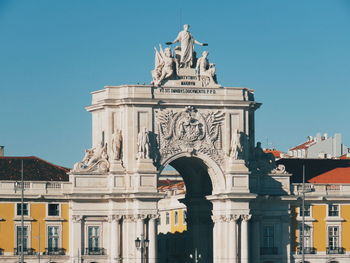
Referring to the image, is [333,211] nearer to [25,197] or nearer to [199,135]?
[199,135]

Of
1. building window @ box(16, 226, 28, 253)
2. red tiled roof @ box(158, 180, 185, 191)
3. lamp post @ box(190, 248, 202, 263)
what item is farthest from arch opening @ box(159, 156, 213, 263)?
red tiled roof @ box(158, 180, 185, 191)

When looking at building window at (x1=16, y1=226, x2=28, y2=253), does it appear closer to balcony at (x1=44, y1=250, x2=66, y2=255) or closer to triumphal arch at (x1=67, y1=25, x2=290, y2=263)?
balcony at (x1=44, y1=250, x2=66, y2=255)

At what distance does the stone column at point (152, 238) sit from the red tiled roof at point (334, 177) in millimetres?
18048

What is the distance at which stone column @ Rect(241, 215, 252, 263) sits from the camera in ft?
475

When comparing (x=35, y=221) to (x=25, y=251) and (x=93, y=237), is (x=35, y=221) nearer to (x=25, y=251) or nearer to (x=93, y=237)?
(x=25, y=251)

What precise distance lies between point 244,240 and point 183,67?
14745 mm

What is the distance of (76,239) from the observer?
144 meters

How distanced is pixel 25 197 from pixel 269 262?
68.7 ft

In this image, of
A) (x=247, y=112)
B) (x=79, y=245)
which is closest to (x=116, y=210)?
(x=79, y=245)

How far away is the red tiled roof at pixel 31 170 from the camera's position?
149 metres

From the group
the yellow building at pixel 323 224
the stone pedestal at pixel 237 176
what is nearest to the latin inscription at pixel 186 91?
the stone pedestal at pixel 237 176

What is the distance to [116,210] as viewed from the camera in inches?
5664

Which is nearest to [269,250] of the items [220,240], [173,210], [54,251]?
[220,240]

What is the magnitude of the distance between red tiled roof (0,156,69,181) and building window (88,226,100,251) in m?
7.95
